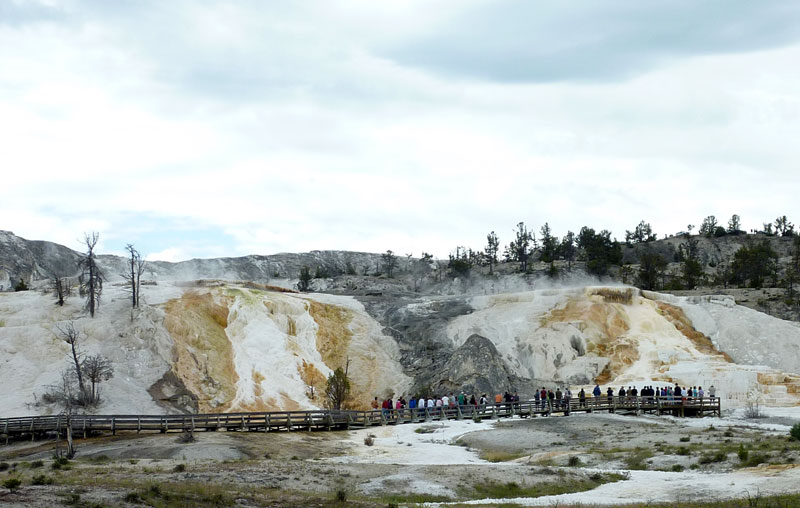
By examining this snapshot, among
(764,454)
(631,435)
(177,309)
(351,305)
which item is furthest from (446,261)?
(764,454)

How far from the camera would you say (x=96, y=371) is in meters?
49.0

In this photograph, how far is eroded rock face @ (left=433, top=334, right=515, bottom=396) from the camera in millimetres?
57062

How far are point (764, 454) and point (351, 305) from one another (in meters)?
50.2

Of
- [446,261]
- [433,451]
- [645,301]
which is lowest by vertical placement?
[433,451]

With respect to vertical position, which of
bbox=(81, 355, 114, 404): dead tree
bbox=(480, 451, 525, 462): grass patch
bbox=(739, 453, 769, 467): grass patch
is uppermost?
bbox=(81, 355, 114, 404): dead tree

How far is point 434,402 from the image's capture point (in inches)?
1789

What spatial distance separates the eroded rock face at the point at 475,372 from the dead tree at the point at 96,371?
2256 centimetres

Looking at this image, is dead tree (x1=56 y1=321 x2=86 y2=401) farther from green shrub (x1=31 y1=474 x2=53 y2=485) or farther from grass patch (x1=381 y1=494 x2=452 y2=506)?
grass patch (x1=381 y1=494 x2=452 y2=506)

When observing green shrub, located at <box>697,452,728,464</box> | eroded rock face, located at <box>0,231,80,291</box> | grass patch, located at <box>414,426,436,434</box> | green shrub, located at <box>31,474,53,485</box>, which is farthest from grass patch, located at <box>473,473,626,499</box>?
eroded rock face, located at <box>0,231,80,291</box>

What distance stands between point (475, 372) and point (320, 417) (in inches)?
703

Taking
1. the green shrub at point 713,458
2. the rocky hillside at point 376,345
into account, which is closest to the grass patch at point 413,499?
the green shrub at point 713,458

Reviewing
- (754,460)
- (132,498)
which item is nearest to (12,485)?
(132,498)

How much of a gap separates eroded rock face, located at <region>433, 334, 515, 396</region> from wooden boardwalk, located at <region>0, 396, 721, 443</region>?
1015 centimetres

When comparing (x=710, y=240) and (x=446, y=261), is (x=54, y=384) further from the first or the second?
(x=710, y=240)
